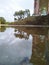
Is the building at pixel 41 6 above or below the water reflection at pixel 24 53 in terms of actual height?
above

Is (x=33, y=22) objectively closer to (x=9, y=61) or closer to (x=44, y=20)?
(x=44, y=20)

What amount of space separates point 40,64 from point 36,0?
120ft

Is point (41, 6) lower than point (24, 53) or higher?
higher

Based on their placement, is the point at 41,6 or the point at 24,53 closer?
the point at 24,53

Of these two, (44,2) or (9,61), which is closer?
(9,61)

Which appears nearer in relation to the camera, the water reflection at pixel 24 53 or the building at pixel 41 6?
the water reflection at pixel 24 53

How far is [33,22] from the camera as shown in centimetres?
2991

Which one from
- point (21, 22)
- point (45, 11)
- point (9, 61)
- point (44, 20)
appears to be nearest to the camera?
point (9, 61)

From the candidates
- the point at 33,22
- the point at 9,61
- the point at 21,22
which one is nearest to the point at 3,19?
the point at 21,22

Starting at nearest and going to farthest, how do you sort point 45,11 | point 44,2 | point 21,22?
point 21,22 → point 45,11 → point 44,2

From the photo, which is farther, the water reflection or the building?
the building

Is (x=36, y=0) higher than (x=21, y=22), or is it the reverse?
(x=36, y=0)

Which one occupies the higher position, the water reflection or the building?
the building

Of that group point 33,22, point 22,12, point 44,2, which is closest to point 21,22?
point 33,22
